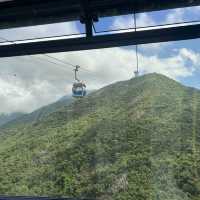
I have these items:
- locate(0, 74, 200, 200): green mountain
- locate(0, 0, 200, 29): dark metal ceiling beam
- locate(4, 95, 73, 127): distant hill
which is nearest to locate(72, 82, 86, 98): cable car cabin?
locate(0, 74, 200, 200): green mountain

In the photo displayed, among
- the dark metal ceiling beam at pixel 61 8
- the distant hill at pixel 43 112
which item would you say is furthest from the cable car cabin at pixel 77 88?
the distant hill at pixel 43 112

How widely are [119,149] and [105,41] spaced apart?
1692 cm

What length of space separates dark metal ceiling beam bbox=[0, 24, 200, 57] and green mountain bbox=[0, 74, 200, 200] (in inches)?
429

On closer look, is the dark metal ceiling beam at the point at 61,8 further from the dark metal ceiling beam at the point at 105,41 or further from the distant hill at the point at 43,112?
the distant hill at the point at 43,112

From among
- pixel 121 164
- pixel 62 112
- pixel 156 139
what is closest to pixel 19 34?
pixel 121 164

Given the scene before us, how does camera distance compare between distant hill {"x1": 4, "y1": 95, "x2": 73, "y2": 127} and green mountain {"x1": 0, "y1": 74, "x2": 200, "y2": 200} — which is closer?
green mountain {"x1": 0, "y1": 74, "x2": 200, "y2": 200}

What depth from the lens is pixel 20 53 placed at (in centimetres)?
217

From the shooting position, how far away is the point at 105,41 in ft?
6.51

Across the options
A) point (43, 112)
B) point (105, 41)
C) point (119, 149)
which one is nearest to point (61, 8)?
point (105, 41)

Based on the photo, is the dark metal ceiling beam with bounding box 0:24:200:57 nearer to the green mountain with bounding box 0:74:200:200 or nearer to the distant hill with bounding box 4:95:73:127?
the green mountain with bounding box 0:74:200:200

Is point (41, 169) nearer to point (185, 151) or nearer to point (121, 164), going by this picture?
point (121, 164)

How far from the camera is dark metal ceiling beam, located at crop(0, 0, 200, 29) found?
197 centimetres

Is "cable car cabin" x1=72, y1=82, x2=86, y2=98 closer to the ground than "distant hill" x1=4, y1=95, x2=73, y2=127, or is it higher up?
closer to the ground

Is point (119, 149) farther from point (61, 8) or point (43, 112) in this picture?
point (43, 112)
